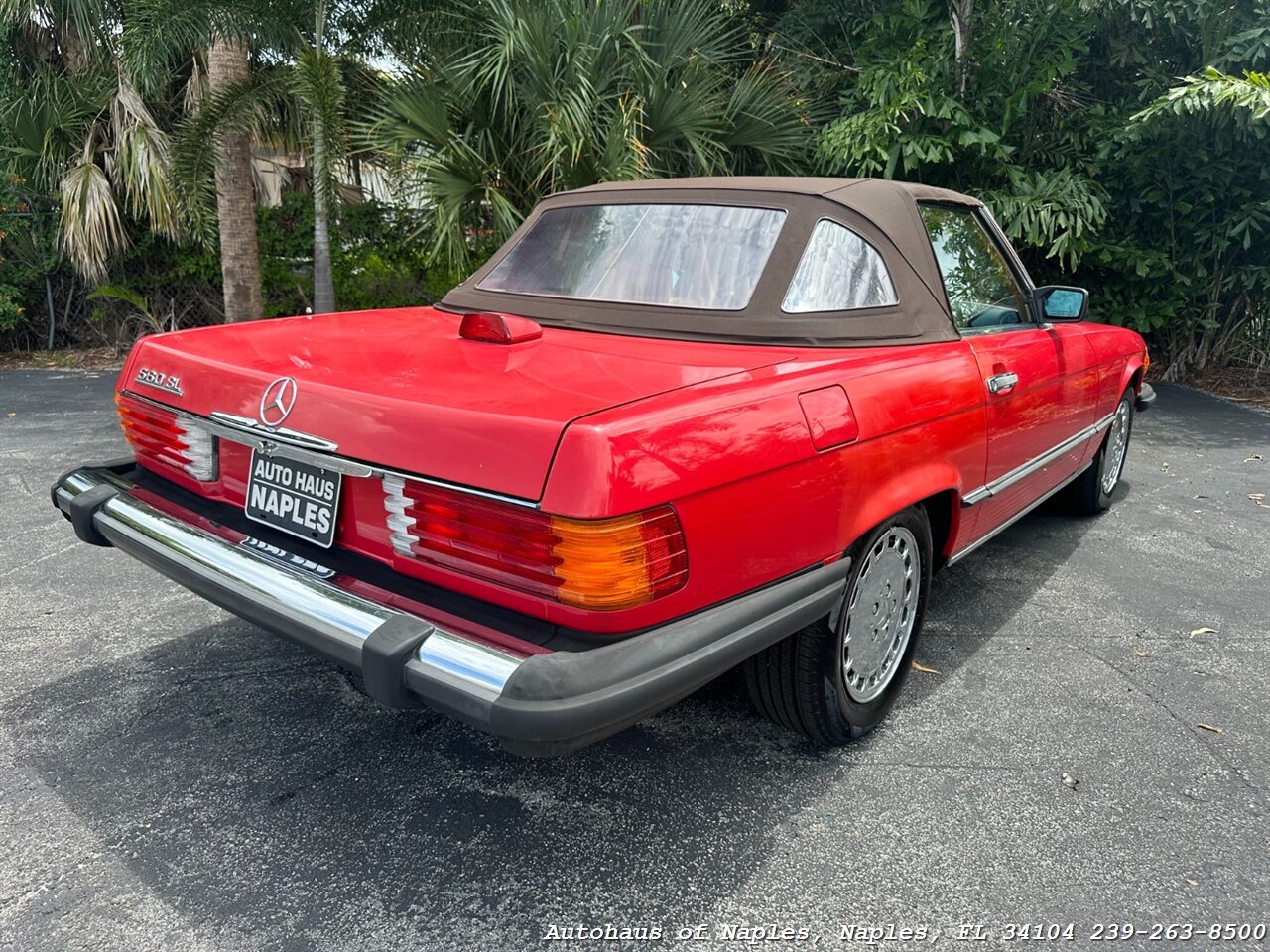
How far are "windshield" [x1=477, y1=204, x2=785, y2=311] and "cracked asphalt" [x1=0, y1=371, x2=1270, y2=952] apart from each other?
1281mm

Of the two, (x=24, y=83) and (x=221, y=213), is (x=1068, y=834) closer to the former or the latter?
(x=221, y=213)

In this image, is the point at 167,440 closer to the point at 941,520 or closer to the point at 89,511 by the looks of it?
the point at 89,511

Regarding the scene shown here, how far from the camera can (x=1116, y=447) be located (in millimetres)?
5102

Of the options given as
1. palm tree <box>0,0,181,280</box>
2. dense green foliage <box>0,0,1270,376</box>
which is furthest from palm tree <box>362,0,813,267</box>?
palm tree <box>0,0,181,280</box>

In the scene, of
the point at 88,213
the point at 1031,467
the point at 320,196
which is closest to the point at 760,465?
the point at 1031,467

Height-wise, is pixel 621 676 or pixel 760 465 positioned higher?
pixel 760 465

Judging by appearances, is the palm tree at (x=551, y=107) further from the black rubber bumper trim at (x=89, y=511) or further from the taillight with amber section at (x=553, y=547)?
the taillight with amber section at (x=553, y=547)

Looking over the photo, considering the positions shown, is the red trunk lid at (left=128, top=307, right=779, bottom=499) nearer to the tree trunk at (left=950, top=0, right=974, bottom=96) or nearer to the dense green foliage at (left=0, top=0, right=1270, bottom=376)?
the dense green foliage at (left=0, top=0, right=1270, bottom=376)

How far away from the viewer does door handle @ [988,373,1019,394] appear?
3.03 metres

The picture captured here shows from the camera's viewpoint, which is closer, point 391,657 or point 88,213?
point 391,657

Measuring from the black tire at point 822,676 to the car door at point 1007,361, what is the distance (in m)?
0.59

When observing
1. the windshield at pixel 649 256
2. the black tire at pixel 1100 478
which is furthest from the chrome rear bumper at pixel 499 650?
the black tire at pixel 1100 478

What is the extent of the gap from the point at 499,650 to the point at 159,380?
1494 millimetres

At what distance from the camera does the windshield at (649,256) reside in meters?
2.82
